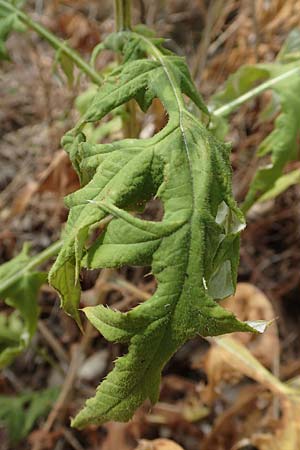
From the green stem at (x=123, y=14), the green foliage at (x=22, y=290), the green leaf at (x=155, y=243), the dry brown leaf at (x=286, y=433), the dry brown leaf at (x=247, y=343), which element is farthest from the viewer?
the dry brown leaf at (x=247, y=343)

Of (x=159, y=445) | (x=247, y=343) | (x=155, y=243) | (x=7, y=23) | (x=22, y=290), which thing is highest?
(x=7, y=23)

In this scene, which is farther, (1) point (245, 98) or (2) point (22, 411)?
(2) point (22, 411)

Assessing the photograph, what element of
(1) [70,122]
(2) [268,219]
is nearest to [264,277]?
(2) [268,219]

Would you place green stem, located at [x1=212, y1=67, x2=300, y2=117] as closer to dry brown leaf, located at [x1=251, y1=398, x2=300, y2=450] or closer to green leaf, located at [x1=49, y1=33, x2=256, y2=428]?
green leaf, located at [x1=49, y1=33, x2=256, y2=428]

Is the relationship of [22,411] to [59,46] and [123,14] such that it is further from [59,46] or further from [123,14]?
[123,14]

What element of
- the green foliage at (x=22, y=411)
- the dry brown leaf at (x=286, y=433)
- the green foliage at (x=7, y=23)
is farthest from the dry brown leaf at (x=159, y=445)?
the green foliage at (x=7, y=23)

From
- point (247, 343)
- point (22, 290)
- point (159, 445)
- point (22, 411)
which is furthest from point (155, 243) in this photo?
point (22, 411)

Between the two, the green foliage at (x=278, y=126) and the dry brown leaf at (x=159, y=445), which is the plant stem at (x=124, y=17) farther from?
the dry brown leaf at (x=159, y=445)
